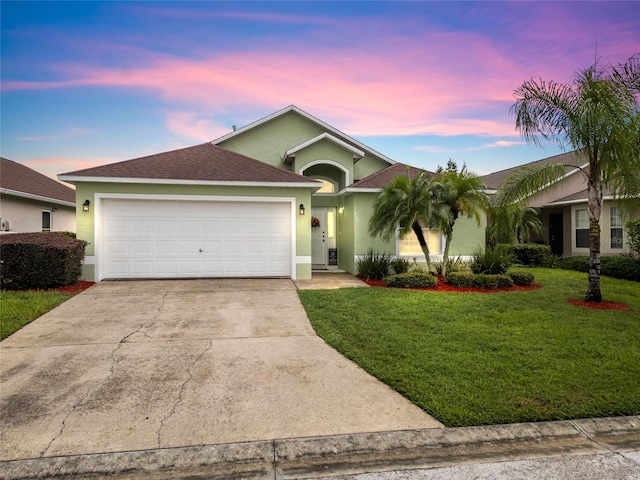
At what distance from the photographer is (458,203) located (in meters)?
10.8

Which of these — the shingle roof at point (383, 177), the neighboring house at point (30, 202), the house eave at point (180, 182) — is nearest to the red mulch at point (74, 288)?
the house eave at point (180, 182)

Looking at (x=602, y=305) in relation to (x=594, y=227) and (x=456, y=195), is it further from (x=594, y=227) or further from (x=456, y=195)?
(x=456, y=195)

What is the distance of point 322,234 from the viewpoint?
51.0 ft

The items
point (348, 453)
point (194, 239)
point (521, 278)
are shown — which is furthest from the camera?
point (194, 239)

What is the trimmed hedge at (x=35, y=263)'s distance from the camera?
9258 mm

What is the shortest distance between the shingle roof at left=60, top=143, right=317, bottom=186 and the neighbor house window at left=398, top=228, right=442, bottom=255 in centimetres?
405

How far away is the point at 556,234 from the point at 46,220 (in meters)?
24.2

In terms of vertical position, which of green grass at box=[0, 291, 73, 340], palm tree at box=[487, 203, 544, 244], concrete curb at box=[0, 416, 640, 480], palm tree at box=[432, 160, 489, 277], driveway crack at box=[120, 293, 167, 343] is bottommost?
concrete curb at box=[0, 416, 640, 480]

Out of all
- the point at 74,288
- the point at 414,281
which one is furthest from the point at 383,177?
the point at 74,288

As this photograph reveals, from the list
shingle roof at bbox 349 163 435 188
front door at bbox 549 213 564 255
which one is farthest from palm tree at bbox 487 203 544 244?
shingle roof at bbox 349 163 435 188

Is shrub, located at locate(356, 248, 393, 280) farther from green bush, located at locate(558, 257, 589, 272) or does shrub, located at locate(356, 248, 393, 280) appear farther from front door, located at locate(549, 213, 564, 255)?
front door, located at locate(549, 213, 564, 255)

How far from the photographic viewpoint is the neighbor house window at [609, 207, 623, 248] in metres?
15.0

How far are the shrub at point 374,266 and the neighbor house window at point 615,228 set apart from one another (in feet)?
32.6

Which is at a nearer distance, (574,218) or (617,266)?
(617,266)
